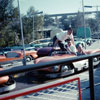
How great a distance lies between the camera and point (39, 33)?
83.7 ft

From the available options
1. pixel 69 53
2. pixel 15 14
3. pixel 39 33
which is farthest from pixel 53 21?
pixel 69 53

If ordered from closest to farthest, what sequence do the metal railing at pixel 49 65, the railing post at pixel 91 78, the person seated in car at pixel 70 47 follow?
the metal railing at pixel 49 65, the railing post at pixel 91 78, the person seated in car at pixel 70 47

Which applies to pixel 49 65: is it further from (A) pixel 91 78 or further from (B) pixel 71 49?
(B) pixel 71 49

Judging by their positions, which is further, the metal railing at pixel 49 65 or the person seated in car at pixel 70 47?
the person seated in car at pixel 70 47

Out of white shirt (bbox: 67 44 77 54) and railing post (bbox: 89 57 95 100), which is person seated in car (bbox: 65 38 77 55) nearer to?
white shirt (bbox: 67 44 77 54)

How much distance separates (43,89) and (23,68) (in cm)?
30

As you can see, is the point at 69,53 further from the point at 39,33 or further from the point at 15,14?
the point at 39,33

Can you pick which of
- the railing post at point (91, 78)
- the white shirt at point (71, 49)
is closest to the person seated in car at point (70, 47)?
the white shirt at point (71, 49)

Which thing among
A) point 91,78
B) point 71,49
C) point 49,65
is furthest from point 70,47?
point 49,65

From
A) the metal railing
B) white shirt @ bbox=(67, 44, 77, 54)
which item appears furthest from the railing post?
white shirt @ bbox=(67, 44, 77, 54)

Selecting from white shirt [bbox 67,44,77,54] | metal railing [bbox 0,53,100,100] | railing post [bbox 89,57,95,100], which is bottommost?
white shirt [bbox 67,44,77,54]

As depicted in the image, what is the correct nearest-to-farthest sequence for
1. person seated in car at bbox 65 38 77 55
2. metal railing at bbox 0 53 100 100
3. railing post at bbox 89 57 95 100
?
metal railing at bbox 0 53 100 100 < railing post at bbox 89 57 95 100 < person seated in car at bbox 65 38 77 55

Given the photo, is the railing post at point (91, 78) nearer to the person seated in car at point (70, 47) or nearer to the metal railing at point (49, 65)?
the metal railing at point (49, 65)

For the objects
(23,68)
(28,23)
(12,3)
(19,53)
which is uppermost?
(12,3)
